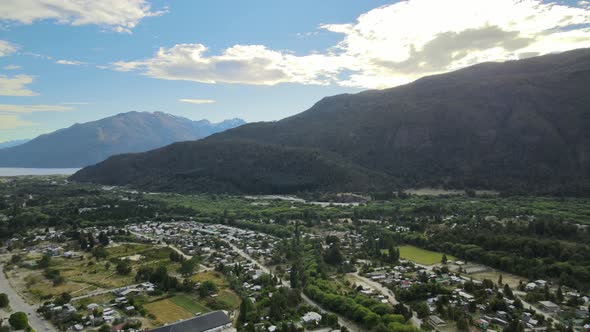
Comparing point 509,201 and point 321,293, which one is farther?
point 509,201

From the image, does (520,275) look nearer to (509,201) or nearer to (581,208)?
(581,208)

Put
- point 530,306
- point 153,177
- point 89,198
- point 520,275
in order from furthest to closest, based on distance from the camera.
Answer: point 153,177
point 89,198
point 520,275
point 530,306

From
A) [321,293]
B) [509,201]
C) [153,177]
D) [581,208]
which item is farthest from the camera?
[153,177]

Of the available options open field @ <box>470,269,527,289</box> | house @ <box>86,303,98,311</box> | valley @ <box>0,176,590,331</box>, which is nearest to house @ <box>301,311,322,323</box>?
valley @ <box>0,176,590,331</box>

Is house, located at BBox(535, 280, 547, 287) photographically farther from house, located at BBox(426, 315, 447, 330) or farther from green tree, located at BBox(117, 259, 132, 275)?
green tree, located at BBox(117, 259, 132, 275)

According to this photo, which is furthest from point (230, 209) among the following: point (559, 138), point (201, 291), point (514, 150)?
point (559, 138)

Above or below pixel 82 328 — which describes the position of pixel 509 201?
below

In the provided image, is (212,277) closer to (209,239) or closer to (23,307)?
(23,307)
